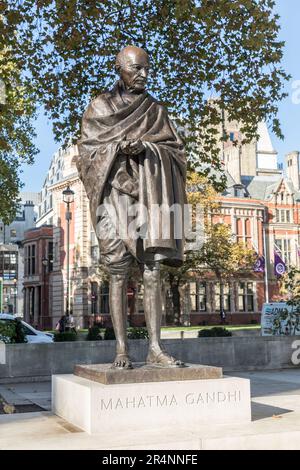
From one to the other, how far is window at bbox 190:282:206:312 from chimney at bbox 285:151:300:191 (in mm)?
25975

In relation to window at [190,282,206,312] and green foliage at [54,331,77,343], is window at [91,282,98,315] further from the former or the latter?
green foliage at [54,331,77,343]

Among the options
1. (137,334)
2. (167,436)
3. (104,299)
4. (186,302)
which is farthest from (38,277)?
Answer: (167,436)

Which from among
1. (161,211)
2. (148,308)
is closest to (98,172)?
(161,211)

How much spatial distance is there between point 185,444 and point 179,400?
26.8 inches

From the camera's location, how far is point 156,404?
4.91 meters

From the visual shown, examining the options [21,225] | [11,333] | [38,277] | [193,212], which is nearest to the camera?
A: [11,333]

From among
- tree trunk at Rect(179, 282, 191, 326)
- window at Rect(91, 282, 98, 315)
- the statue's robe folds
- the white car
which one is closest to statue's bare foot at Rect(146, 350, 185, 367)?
the statue's robe folds

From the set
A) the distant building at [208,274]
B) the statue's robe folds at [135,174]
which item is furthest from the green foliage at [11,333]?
the distant building at [208,274]

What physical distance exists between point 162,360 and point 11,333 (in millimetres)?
7765

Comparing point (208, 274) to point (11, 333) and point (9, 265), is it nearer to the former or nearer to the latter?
point (11, 333)

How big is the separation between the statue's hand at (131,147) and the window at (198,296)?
5157 cm

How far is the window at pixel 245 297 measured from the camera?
5903cm

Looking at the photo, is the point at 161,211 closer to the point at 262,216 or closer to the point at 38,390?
the point at 38,390

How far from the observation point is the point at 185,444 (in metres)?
4.31
